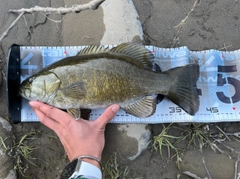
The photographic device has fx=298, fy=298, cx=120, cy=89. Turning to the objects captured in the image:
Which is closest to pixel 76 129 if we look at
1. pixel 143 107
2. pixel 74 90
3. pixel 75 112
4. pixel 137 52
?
pixel 75 112

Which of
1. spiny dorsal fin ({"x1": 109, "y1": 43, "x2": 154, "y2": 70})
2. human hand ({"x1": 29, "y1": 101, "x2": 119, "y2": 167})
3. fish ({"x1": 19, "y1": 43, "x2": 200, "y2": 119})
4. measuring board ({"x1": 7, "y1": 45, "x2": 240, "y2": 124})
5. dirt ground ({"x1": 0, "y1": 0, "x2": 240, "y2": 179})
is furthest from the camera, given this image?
dirt ground ({"x1": 0, "y1": 0, "x2": 240, "y2": 179})

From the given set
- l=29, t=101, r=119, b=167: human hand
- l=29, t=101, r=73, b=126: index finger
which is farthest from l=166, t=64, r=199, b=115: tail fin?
l=29, t=101, r=73, b=126: index finger

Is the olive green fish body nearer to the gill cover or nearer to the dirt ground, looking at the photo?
the gill cover

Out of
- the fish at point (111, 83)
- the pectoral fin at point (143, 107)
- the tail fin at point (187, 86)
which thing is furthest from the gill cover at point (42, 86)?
the tail fin at point (187, 86)

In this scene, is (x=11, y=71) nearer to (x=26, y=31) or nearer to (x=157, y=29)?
(x=26, y=31)

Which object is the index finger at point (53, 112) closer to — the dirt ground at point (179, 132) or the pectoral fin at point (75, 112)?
the pectoral fin at point (75, 112)

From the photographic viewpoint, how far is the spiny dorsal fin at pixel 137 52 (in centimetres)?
300

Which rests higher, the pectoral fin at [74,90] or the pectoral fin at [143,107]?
the pectoral fin at [74,90]

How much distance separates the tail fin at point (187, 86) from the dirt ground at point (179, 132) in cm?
44

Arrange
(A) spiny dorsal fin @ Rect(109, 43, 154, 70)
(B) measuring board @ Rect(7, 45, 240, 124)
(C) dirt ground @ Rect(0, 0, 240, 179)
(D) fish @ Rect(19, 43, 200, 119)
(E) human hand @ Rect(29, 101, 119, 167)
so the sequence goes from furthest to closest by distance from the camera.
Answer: (C) dirt ground @ Rect(0, 0, 240, 179) → (B) measuring board @ Rect(7, 45, 240, 124) → (A) spiny dorsal fin @ Rect(109, 43, 154, 70) → (D) fish @ Rect(19, 43, 200, 119) → (E) human hand @ Rect(29, 101, 119, 167)

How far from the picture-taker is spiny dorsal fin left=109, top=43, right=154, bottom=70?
9.85ft

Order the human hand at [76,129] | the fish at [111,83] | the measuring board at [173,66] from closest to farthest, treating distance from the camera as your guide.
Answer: the human hand at [76,129], the fish at [111,83], the measuring board at [173,66]

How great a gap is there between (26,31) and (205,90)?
7.16ft

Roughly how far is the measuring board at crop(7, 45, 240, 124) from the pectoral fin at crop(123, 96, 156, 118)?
0.66 feet
